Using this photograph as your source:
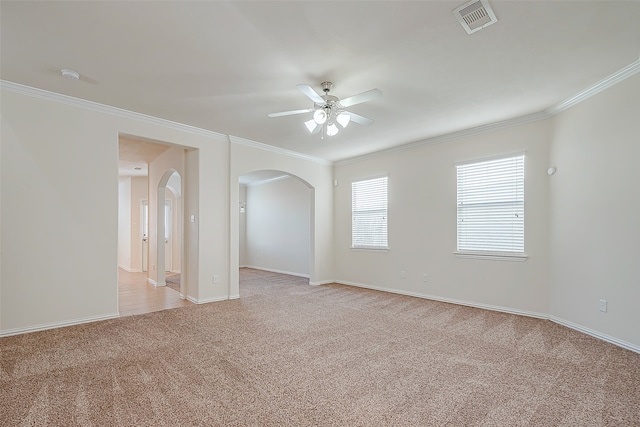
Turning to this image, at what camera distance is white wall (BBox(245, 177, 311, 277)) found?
26.7 ft

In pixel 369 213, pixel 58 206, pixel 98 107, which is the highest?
pixel 98 107

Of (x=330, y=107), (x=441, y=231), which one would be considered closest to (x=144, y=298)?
(x=330, y=107)

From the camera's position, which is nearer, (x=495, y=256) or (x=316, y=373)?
(x=316, y=373)

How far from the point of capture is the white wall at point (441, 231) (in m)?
4.22

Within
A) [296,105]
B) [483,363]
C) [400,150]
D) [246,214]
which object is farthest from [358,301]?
[246,214]

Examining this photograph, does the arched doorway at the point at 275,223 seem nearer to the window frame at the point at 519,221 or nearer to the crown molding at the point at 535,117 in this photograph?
the crown molding at the point at 535,117

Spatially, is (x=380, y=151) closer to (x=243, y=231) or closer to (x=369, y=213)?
(x=369, y=213)

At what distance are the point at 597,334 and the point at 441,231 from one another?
2300 mm

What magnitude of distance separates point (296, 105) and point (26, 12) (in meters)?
2.44

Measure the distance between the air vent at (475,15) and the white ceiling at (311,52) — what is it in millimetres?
46

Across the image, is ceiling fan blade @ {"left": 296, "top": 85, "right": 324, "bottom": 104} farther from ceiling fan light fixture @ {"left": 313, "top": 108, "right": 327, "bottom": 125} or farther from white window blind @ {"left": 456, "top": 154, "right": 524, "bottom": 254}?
white window blind @ {"left": 456, "top": 154, "right": 524, "bottom": 254}

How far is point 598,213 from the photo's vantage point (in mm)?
3436

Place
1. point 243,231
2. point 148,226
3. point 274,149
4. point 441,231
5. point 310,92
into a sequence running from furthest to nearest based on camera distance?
point 243,231 → point 148,226 → point 274,149 → point 441,231 → point 310,92

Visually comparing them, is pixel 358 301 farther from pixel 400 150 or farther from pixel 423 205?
pixel 400 150
